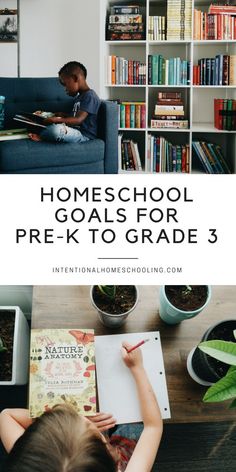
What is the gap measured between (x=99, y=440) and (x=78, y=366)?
0.14 meters

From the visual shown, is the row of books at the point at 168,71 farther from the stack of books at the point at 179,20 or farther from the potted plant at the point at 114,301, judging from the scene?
the potted plant at the point at 114,301

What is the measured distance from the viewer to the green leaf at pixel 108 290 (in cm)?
81

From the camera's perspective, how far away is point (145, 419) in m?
0.71

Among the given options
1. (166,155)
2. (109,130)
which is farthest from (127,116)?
(109,130)

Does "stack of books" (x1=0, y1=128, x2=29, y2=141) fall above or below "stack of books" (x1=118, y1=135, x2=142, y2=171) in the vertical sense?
above

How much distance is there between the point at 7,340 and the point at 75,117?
1.84m

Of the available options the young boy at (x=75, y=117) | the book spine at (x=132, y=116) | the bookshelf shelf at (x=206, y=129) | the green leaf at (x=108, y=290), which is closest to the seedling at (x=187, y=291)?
the green leaf at (x=108, y=290)

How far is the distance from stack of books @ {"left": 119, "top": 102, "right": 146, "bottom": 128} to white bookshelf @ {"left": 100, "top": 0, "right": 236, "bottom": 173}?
0.04 meters

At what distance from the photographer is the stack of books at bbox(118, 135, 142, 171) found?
3320mm

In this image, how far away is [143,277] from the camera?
0.89 metres

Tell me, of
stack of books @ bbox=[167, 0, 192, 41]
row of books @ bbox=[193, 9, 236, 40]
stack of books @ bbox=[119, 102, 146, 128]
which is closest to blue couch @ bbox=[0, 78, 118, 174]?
stack of books @ bbox=[119, 102, 146, 128]

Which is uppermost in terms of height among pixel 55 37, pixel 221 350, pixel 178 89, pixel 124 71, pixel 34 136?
pixel 55 37

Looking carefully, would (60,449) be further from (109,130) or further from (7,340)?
(109,130)

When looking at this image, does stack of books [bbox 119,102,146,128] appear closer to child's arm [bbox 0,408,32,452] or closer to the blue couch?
the blue couch
